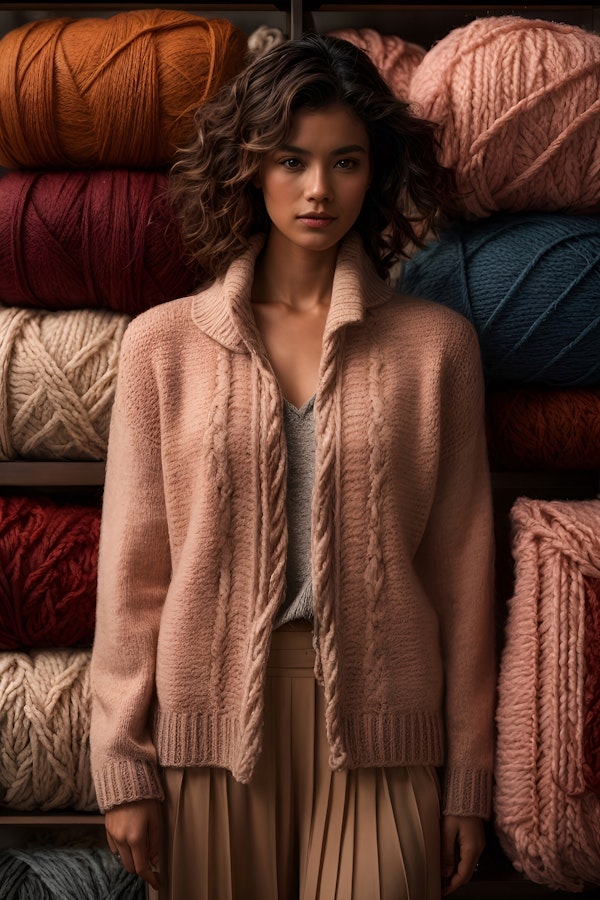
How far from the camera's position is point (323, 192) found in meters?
1.07

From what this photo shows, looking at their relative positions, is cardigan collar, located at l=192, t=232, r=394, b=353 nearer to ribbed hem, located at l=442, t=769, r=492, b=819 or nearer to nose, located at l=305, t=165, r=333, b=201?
nose, located at l=305, t=165, r=333, b=201

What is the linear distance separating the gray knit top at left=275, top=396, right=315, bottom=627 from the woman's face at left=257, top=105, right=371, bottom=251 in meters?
0.19

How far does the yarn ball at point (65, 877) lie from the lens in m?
1.32

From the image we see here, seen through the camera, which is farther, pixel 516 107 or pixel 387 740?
pixel 516 107

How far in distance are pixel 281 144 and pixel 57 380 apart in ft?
1.42

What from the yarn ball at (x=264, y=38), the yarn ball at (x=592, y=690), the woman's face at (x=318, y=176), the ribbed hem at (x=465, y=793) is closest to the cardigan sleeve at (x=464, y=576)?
the ribbed hem at (x=465, y=793)

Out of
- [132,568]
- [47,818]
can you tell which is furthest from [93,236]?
[47,818]

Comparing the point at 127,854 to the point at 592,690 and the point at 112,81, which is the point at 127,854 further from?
the point at 112,81

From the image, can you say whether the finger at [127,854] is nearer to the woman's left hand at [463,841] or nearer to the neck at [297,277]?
the woman's left hand at [463,841]

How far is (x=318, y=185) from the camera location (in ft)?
3.51

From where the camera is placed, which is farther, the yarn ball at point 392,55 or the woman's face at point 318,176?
the yarn ball at point 392,55

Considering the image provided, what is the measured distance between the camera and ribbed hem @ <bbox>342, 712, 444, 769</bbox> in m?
1.07

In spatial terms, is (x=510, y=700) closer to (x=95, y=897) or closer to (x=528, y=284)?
(x=528, y=284)

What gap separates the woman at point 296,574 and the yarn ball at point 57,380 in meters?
0.16
